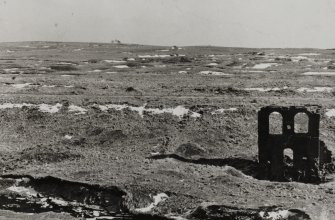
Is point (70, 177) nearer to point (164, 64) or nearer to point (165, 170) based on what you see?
point (165, 170)

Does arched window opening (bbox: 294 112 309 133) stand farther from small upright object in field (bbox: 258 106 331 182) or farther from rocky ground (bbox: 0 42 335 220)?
small upright object in field (bbox: 258 106 331 182)

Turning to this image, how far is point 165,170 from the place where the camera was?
18.6 meters

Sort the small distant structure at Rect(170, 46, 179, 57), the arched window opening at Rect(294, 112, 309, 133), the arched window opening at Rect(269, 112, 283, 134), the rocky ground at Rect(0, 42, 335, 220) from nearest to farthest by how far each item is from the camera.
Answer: the rocky ground at Rect(0, 42, 335, 220)
the arched window opening at Rect(269, 112, 283, 134)
the arched window opening at Rect(294, 112, 309, 133)
the small distant structure at Rect(170, 46, 179, 57)

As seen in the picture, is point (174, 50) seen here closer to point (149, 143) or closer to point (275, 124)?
point (275, 124)

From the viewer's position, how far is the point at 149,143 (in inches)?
960

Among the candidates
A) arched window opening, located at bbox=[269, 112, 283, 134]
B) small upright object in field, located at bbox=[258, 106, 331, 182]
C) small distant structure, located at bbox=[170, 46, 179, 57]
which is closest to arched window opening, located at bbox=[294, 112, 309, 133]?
arched window opening, located at bbox=[269, 112, 283, 134]

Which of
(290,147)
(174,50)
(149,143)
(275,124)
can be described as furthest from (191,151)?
(174,50)

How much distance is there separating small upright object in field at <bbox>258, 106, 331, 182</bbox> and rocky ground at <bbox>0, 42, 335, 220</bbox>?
2.98 ft

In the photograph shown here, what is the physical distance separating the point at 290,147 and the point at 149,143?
25.8ft

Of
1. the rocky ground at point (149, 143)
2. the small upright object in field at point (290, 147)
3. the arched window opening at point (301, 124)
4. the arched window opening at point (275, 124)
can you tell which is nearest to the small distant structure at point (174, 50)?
the rocky ground at point (149, 143)

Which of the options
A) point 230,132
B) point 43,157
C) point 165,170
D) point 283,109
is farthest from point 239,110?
point 43,157

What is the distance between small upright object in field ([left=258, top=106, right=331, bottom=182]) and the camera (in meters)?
19.6

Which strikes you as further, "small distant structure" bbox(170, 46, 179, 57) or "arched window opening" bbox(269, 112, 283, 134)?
"small distant structure" bbox(170, 46, 179, 57)

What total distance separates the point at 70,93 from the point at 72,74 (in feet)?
33.6
